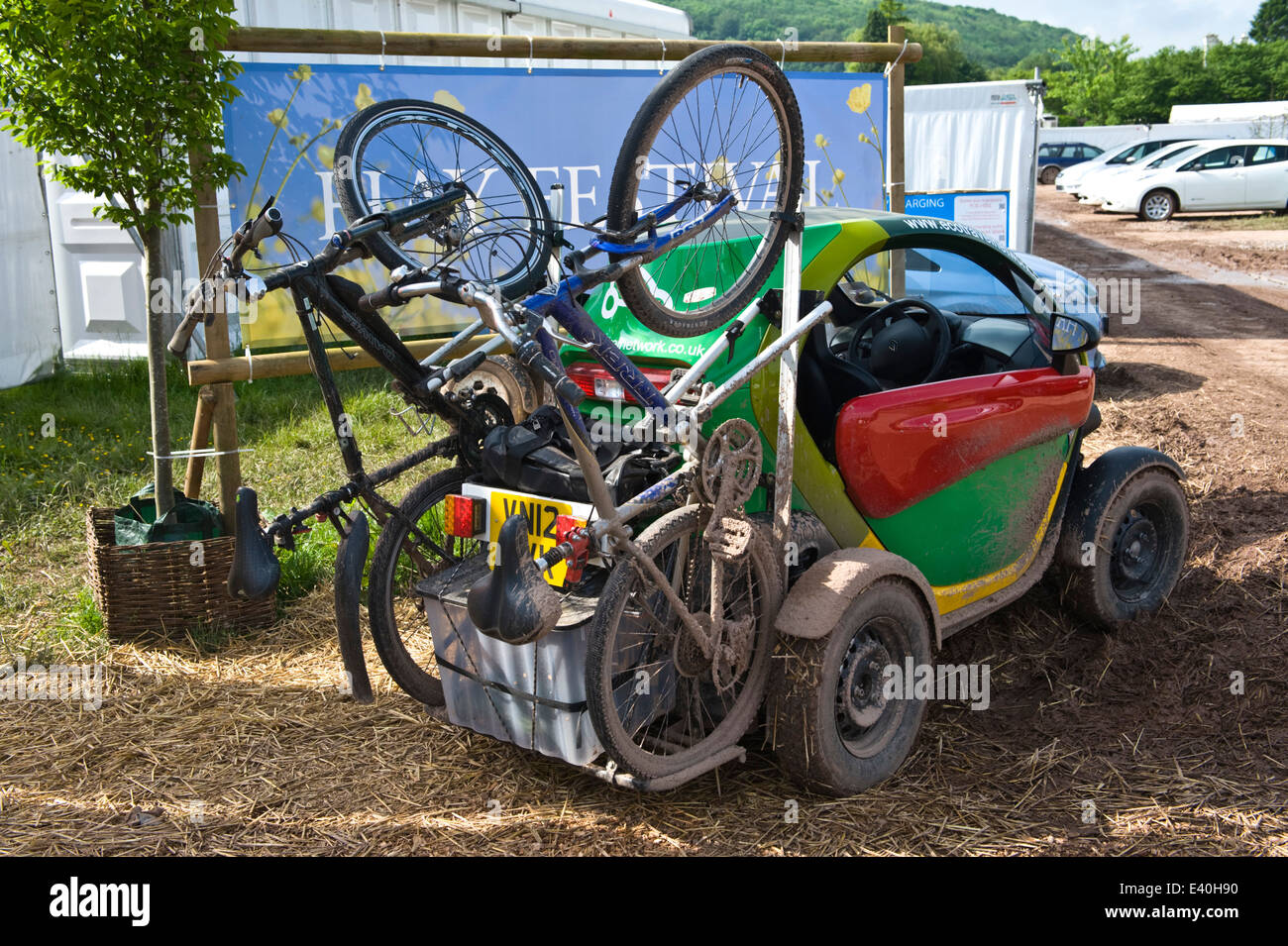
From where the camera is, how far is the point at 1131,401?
8445 mm

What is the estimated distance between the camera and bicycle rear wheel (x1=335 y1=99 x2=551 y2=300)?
3367 millimetres

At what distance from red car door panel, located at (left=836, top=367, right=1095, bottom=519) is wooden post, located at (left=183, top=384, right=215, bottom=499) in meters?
2.83

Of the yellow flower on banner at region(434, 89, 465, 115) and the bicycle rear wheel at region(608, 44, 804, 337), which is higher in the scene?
the yellow flower on banner at region(434, 89, 465, 115)

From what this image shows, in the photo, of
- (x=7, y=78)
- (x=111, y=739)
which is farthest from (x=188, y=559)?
(x=7, y=78)

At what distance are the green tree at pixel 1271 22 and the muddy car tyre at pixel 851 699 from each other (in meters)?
105

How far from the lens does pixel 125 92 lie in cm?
427

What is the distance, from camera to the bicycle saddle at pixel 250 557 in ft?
9.98

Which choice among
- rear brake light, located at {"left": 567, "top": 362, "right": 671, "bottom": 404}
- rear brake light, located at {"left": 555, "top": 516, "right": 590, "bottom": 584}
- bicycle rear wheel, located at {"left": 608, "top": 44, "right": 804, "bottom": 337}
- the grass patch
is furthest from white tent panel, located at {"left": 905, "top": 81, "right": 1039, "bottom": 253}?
rear brake light, located at {"left": 555, "top": 516, "right": 590, "bottom": 584}

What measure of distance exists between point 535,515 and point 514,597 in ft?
2.29

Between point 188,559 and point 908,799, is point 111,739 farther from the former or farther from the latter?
point 908,799

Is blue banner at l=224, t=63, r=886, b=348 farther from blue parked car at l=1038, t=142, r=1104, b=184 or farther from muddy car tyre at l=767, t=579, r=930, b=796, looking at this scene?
blue parked car at l=1038, t=142, r=1104, b=184

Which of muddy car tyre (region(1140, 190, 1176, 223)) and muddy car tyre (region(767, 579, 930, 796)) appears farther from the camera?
muddy car tyre (region(1140, 190, 1176, 223))

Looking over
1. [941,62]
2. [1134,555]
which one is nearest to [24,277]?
[1134,555]

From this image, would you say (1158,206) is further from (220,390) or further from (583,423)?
(583,423)
